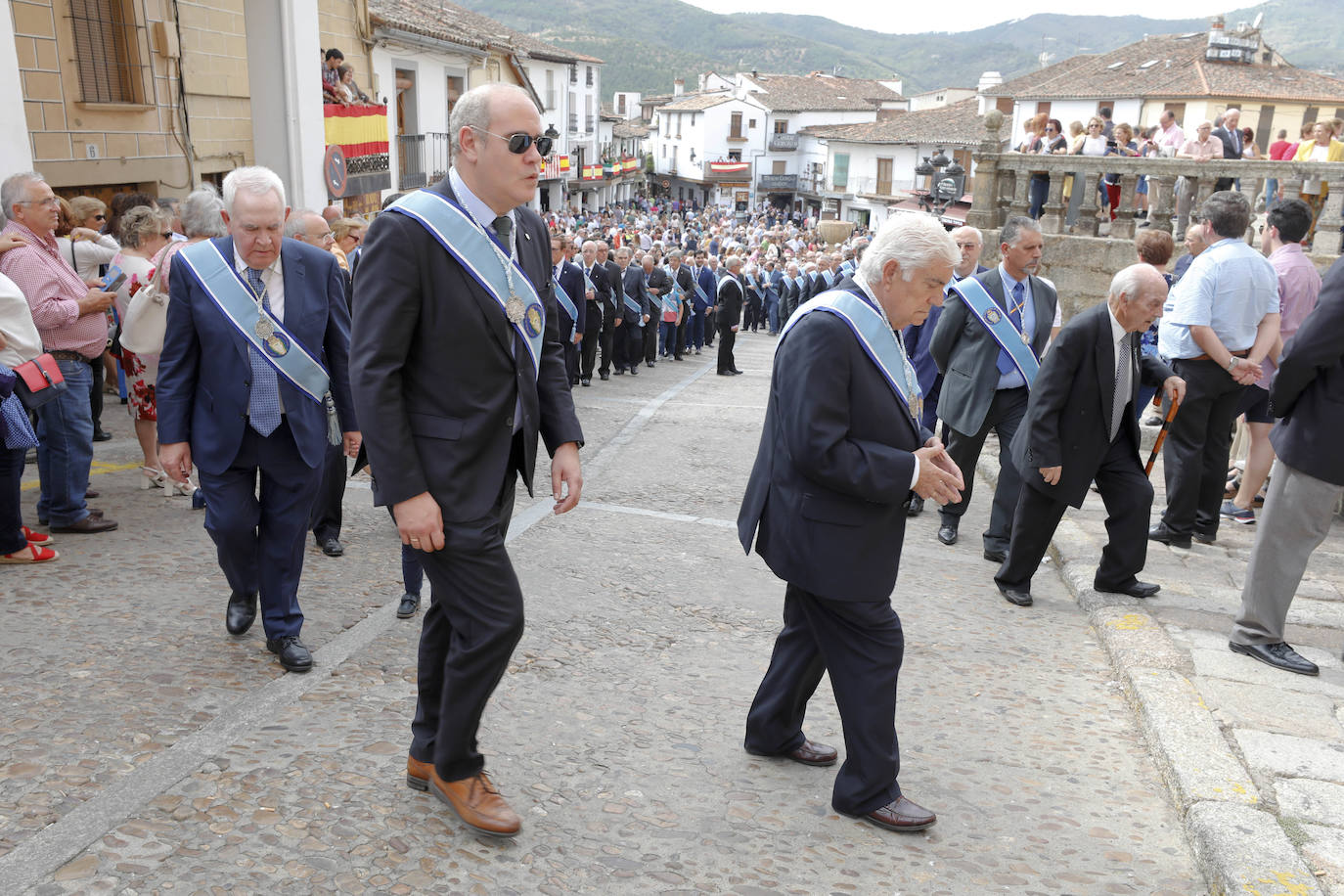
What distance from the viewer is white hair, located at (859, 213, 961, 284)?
121 inches

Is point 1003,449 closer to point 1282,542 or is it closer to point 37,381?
point 1282,542

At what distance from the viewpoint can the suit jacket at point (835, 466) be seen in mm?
3006

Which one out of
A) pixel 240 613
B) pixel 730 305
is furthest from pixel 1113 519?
pixel 730 305

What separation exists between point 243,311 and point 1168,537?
5.54 metres

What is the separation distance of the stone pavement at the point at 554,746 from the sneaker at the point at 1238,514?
7.30 feet

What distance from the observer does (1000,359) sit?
6.33 m

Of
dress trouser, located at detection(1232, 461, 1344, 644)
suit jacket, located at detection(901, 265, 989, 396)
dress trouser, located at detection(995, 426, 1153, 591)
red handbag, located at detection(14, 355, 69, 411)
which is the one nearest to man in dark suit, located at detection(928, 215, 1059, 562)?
dress trouser, located at detection(995, 426, 1153, 591)

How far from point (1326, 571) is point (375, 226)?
5.98m

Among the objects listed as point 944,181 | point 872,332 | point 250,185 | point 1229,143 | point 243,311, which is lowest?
point 243,311

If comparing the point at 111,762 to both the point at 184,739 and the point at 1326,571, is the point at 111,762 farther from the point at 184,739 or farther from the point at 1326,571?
the point at 1326,571

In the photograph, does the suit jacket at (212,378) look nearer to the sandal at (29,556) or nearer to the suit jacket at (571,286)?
the sandal at (29,556)

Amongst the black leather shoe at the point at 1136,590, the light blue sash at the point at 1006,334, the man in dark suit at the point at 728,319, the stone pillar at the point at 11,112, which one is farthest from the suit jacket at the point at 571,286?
the black leather shoe at the point at 1136,590

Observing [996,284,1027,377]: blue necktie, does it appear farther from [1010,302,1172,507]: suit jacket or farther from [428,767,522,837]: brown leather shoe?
[428,767,522,837]: brown leather shoe

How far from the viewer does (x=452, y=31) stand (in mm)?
23875
